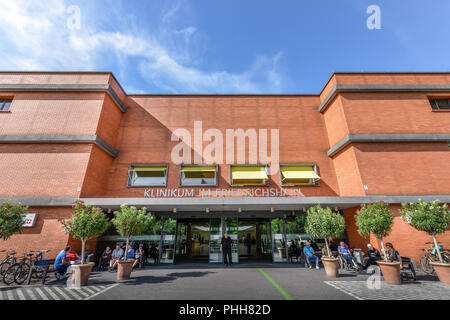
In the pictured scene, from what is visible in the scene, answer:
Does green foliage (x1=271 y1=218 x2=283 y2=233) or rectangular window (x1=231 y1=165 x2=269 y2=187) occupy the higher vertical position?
rectangular window (x1=231 y1=165 x2=269 y2=187)

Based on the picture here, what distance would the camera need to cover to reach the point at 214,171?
45.1 feet

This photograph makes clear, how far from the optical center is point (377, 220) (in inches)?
300

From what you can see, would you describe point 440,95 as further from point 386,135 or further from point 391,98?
point 386,135

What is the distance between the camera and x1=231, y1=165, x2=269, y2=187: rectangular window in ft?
43.0

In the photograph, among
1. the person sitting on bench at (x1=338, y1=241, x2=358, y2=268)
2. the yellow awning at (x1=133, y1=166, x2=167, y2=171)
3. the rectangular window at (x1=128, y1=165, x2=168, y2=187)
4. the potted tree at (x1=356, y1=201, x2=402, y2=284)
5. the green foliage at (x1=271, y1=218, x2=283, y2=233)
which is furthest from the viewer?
the yellow awning at (x1=133, y1=166, x2=167, y2=171)

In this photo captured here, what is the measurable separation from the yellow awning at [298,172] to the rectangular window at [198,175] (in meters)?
4.78

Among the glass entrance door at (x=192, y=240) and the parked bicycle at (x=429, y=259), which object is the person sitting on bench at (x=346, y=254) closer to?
the parked bicycle at (x=429, y=259)

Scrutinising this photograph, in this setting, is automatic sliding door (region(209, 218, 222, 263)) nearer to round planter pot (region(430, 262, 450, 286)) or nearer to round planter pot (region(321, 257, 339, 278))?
round planter pot (region(321, 257, 339, 278))

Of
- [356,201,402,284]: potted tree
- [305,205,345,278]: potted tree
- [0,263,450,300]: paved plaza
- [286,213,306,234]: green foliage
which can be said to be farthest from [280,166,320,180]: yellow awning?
[0,263,450,300]: paved plaza

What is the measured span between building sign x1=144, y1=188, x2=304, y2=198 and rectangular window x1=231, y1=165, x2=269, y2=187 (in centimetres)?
43

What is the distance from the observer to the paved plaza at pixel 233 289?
5.69 meters

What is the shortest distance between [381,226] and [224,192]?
824 cm

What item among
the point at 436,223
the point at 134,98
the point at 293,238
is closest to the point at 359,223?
the point at 436,223
